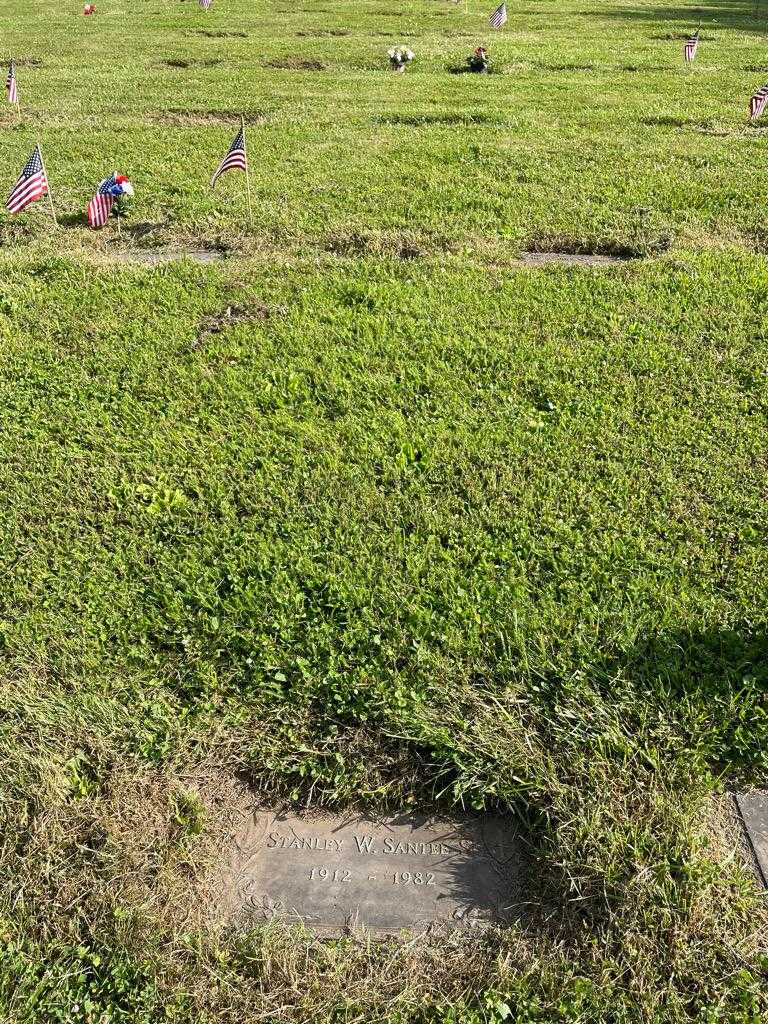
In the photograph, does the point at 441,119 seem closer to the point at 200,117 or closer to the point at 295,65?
the point at 200,117

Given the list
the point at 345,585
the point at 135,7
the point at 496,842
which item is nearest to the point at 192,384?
the point at 345,585

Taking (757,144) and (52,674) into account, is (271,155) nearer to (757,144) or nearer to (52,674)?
(757,144)

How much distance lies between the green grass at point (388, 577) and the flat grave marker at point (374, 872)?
10 centimetres

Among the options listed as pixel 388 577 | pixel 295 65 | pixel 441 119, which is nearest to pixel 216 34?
pixel 295 65

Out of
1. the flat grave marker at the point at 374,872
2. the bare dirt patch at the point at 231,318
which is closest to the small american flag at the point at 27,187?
the bare dirt patch at the point at 231,318

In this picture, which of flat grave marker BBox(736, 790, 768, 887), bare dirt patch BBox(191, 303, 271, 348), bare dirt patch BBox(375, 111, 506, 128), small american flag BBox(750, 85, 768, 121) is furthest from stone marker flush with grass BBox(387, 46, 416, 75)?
flat grave marker BBox(736, 790, 768, 887)

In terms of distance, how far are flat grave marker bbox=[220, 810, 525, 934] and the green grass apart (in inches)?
3.8

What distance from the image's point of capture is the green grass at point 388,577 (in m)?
2.63

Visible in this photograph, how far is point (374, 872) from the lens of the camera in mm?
2906

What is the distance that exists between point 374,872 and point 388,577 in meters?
1.50

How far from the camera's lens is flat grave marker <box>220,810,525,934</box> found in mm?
2768

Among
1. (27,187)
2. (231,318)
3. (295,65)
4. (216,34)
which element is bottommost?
(231,318)

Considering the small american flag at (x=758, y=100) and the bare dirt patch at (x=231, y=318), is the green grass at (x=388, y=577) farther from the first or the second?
the small american flag at (x=758, y=100)

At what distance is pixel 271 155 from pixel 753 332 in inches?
271
